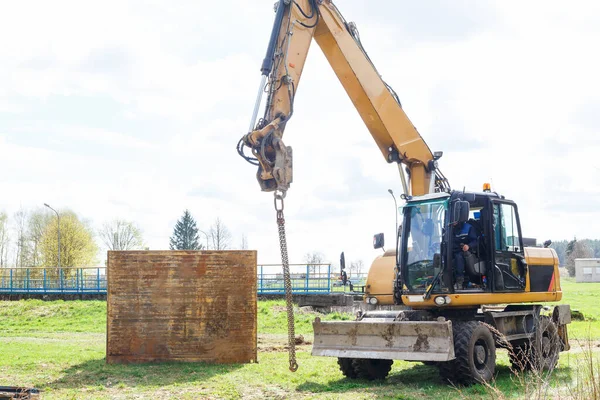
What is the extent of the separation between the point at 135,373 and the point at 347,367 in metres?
3.66

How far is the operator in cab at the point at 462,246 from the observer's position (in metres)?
Result: 11.1

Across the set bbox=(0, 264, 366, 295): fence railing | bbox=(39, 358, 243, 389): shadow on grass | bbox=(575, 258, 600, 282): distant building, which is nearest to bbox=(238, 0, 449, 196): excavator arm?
bbox=(39, 358, 243, 389): shadow on grass

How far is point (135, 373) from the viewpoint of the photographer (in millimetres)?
12227

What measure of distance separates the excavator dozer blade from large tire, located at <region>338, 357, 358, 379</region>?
47cm

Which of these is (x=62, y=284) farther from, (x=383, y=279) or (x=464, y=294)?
(x=464, y=294)

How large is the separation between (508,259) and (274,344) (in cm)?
752

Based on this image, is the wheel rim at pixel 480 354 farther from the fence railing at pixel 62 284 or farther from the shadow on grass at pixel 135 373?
the fence railing at pixel 62 284

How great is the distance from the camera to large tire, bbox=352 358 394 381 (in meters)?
11.4

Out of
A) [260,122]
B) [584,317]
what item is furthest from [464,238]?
[584,317]

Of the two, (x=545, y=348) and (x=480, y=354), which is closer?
(x=480, y=354)

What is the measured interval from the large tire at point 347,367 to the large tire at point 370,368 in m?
0.05

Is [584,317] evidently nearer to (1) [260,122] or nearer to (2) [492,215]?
(2) [492,215]

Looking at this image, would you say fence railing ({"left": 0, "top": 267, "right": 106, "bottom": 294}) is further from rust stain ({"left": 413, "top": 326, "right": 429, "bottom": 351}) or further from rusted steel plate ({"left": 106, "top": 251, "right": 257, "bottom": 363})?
rust stain ({"left": 413, "top": 326, "right": 429, "bottom": 351})

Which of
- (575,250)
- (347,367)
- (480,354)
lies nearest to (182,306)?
(347,367)
